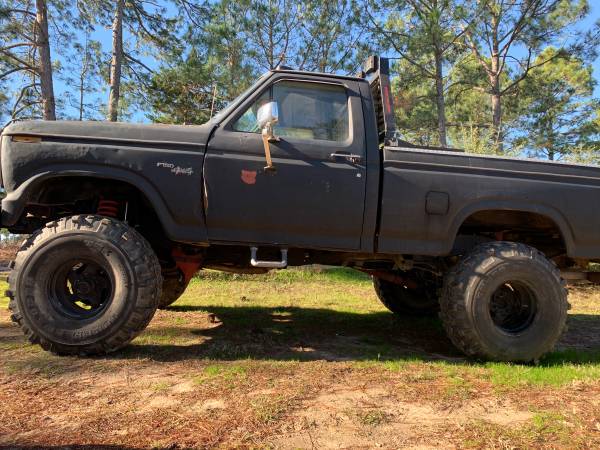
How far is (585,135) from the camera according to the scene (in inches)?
741

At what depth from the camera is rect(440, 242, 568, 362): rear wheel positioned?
3760 mm

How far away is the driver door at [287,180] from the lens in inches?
147

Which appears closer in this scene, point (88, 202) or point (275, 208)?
point (275, 208)

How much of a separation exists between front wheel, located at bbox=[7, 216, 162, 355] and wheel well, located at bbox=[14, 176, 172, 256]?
13.1 inches

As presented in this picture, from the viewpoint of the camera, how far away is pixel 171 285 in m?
5.04

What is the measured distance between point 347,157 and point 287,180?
0.54 meters

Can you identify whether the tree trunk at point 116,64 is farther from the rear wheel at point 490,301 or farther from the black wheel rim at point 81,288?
the rear wheel at point 490,301

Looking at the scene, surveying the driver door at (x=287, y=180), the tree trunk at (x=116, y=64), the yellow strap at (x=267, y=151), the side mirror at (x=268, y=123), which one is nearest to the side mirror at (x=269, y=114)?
the side mirror at (x=268, y=123)

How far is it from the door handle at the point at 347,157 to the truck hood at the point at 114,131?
40.7 inches

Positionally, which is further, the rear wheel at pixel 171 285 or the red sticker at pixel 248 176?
the rear wheel at pixel 171 285

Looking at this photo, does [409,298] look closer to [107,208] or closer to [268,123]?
[268,123]

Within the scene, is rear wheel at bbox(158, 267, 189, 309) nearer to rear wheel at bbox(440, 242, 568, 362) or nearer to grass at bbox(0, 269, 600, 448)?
grass at bbox(0, 269, 600, 448)

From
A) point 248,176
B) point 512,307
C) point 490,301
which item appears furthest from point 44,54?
point 512,307

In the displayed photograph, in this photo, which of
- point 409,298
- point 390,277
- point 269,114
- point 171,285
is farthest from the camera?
point 409,298
